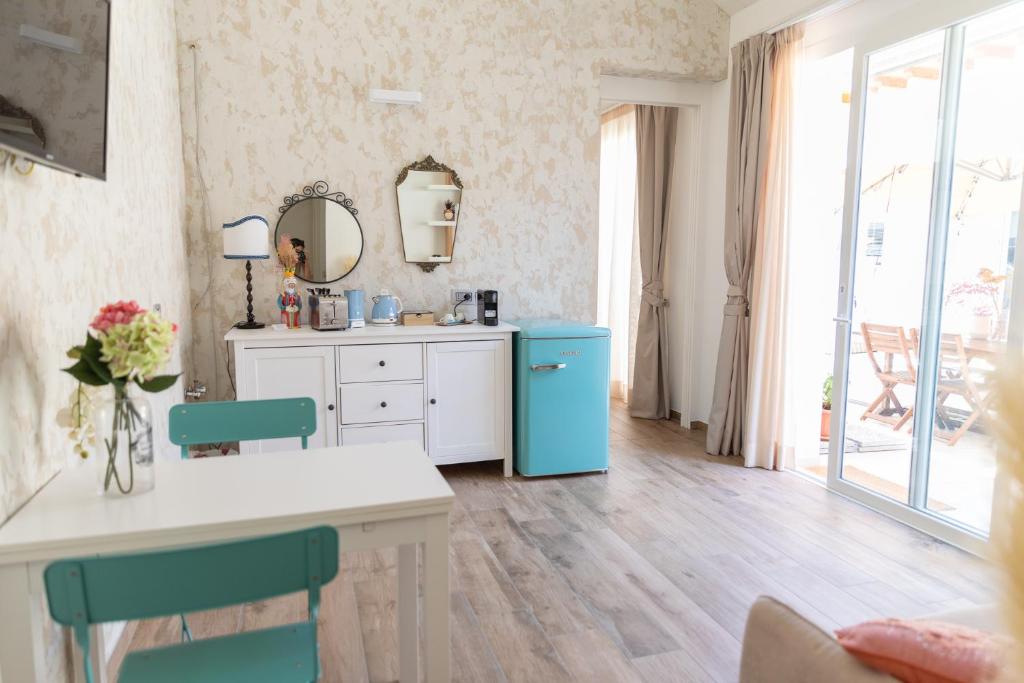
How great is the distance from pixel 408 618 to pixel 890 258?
297 cm

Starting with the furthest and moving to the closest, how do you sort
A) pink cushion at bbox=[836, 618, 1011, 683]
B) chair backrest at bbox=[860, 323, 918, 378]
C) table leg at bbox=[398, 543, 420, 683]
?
chair backrest at bbox=[860, 323, 918, 378] < table leg at bbox=[398, 543, 420, 683] < pink cushion at bbox=[836, 618, 1011, 683]

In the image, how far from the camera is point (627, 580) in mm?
2816

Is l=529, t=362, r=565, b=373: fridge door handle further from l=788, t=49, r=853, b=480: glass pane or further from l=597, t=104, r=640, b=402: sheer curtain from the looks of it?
l=597, t=104, r=640, b=402: sheer curtain

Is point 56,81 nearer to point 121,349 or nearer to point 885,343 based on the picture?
point 121,349

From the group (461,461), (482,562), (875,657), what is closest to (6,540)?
(875,657)

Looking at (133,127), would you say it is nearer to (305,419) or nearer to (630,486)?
(305,419)

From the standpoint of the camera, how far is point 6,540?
4.53 feet

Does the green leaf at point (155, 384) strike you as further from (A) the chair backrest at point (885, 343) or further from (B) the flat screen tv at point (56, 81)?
(A) the chair backrest at point (885, 343)

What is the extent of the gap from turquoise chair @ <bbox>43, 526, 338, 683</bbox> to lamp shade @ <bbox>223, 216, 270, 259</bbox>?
265 centimetres

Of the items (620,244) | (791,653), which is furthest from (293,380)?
(620,244)

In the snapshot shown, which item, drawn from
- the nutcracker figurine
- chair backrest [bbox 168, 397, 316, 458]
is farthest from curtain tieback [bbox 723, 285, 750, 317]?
chair backrest [bbox 168, 397, 316, 458]

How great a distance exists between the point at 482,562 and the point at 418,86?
2.88 m

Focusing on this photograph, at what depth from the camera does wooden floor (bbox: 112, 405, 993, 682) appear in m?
2.30

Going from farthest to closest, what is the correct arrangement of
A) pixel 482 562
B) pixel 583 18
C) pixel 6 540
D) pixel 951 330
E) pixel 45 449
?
1. pixel 583 18
2. pixel 951 330
3. pixel 482 562
4. pixel 45 449
5. pixel 6 540
